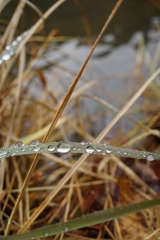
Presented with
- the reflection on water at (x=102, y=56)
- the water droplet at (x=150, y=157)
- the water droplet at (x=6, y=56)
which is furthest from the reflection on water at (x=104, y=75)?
the water droplet at (x=150, y=157)

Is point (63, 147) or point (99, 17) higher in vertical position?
point (99, 17)

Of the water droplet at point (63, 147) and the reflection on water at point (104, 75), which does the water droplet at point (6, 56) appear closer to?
the water droplet at point (63, 147)

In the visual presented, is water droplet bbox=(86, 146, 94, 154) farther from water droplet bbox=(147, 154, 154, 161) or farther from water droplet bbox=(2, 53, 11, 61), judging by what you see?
water droplet bbox=(2, 53, 11, 61)

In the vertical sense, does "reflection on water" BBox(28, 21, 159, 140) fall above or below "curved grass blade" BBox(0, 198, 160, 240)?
above

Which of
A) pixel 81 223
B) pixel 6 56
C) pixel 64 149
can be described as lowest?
pixel 81 223

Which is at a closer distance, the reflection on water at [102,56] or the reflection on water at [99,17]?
the reflection on water at [102,56]

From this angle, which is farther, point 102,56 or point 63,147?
point 102,56

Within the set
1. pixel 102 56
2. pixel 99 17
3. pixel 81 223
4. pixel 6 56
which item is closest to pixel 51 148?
pixel 81 223

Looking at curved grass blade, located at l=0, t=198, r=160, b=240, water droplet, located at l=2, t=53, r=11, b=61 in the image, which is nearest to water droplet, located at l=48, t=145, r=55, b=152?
curved grass blade, located at l=0, t=198, r=160, b=240

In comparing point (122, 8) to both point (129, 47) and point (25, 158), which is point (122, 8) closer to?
point (129, 47)

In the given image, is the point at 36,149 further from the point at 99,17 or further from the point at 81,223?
the point at 99,17

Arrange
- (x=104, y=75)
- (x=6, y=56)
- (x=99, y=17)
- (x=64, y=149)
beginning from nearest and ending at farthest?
(x=64, y=149)
(x=6, y=56)
(x=104, y=75)
(x=99, y=17)

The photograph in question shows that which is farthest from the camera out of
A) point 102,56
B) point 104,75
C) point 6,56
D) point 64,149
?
point 102,56
